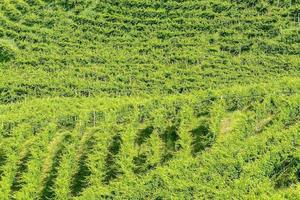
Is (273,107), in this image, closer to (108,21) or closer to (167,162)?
(167,162)

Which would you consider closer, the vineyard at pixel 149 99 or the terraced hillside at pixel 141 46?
the vineyard at pixel 149 99

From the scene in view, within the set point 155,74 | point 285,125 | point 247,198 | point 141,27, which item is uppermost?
point 141,27

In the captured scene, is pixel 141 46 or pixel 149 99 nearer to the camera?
pixel 149 99

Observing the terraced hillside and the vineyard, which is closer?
the vineyard

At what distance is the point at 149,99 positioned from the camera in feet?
64.9

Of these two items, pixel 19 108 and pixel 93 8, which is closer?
pixel 19 108

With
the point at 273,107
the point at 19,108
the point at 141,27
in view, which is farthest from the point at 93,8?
the point at 273,107

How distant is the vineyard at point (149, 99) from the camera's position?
17.8 m

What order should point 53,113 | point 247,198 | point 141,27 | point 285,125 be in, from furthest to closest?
point 141,27 → point 53,113 → point 285,125 → point 247,198

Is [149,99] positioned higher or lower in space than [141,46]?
lower

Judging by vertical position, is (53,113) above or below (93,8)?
below

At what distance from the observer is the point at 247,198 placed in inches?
678

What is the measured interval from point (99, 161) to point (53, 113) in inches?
121

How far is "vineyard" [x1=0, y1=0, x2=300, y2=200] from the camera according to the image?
17781mm
